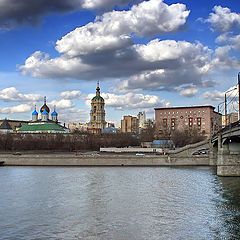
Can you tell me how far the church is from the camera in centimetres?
13945

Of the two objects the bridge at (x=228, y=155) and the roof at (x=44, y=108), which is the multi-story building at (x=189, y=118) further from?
the bridge at (x=228, y=155)

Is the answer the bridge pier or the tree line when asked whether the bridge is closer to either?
the bridge pier

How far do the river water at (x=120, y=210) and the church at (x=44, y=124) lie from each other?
4021 inches

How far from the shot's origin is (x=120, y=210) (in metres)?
24.6

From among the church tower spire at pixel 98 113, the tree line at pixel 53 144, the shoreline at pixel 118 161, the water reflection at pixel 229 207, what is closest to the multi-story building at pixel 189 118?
the church tower spire at pixel 98 113

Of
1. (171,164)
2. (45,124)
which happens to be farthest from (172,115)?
(171,164)

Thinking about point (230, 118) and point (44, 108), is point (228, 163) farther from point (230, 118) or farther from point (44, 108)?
point (44, 108)

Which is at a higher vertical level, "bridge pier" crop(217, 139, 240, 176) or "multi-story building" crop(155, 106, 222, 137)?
"multi-story building" crop(155, 106, 222, 137)

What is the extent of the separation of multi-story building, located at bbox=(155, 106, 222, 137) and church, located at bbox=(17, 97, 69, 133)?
40212 millimetres

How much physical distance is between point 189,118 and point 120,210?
394ft

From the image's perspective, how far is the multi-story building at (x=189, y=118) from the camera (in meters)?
138

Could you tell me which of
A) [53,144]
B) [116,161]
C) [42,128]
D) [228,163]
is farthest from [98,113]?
[228,163]

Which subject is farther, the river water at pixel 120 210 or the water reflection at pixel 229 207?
the water reflection at pixel 229 207

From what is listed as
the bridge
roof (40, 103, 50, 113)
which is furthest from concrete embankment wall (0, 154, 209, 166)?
roof (40, 103, 50, 113)
